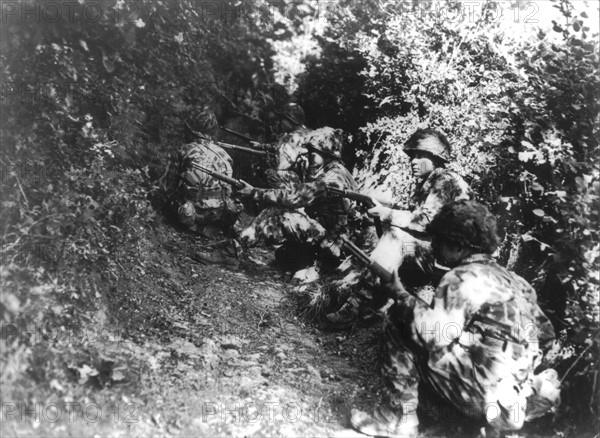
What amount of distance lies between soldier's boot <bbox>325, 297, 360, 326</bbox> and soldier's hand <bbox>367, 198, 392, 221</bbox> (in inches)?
23.0

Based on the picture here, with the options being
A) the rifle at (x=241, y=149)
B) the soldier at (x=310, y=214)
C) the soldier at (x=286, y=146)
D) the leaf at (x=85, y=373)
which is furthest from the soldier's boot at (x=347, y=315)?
the leaf at (x=85, y=373)

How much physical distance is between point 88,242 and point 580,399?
10.1 ft

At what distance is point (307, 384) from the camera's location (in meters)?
2.93

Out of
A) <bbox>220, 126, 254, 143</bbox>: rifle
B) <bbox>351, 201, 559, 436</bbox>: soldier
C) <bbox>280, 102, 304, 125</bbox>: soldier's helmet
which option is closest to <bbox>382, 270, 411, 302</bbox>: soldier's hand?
<bbox>351, 201, 559, 436</bbox>: soldier

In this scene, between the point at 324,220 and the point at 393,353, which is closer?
the point at 393,353

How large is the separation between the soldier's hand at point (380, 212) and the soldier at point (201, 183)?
0.92m

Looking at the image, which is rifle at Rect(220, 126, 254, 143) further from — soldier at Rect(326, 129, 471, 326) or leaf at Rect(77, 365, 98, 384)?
leaf at Rect(77, 365, 98, 384)

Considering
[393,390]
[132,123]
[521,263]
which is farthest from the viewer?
[132,123]

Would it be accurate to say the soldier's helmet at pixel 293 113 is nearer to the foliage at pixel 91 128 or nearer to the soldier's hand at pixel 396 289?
the foliage at pixel 91 128

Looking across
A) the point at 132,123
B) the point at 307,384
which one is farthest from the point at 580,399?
the point at 132,123

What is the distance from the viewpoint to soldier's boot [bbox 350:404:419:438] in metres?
2.71

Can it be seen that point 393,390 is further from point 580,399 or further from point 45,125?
point 45,125
